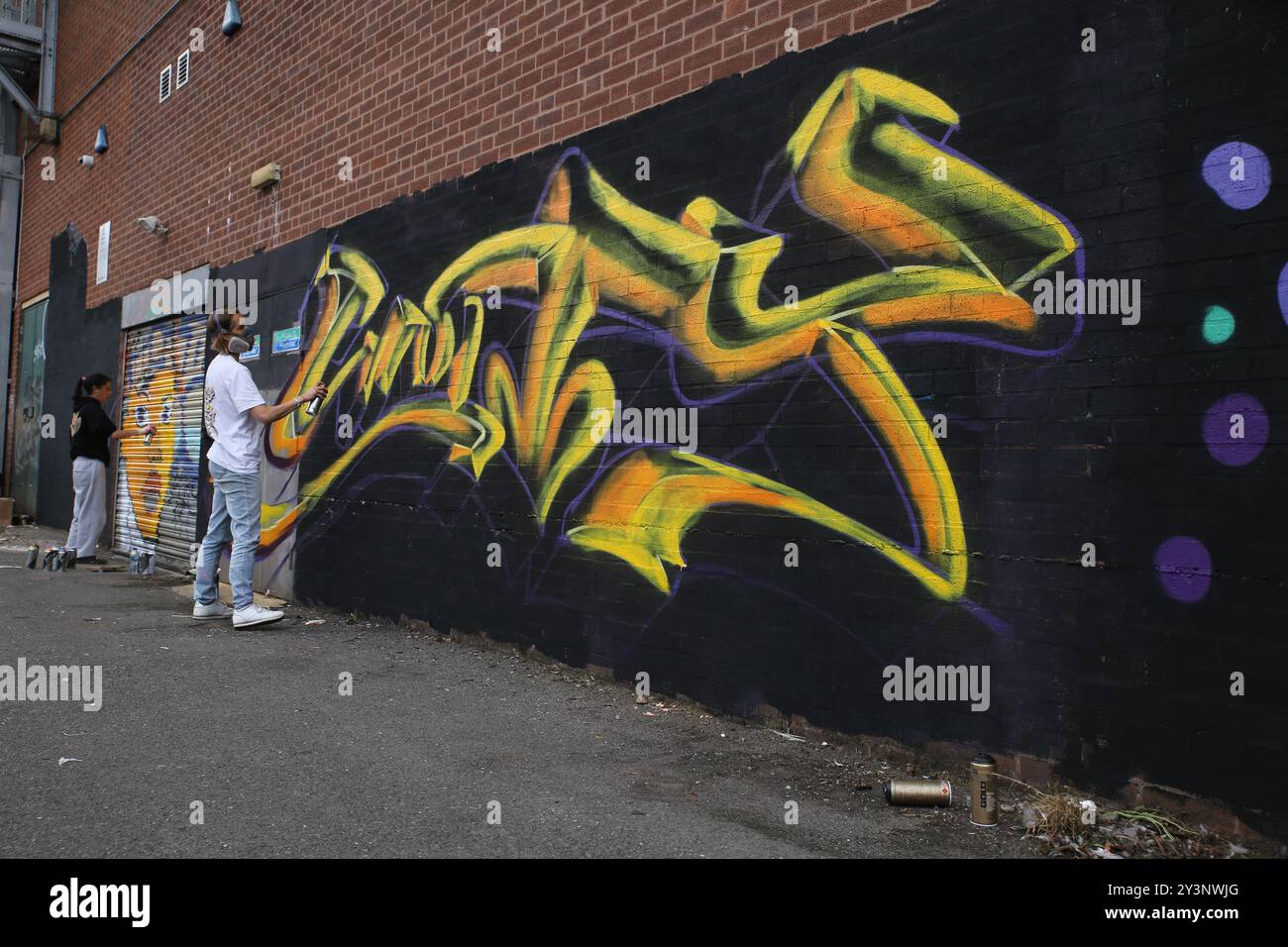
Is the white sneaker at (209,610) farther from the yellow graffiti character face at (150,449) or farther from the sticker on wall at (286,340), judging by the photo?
the yellow graffiti character face at (150,449)

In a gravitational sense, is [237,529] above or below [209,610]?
above

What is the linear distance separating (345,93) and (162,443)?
5.01 m

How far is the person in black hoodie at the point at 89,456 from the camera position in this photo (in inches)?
397

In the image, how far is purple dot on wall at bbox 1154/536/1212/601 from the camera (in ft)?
10.5

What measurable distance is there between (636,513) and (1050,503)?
2207 mm

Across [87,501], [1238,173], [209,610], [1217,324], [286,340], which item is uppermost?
[286,340]

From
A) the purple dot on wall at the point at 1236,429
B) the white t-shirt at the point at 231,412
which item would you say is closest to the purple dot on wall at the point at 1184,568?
the purple dot on wall at the point at 1236,429

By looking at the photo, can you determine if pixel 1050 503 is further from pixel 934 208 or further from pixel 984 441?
pixel 934 208

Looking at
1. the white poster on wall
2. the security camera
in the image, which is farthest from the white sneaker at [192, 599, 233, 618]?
the white poster on wall

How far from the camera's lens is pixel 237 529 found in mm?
6922

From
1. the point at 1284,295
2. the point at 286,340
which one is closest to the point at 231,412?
the point at 286,340

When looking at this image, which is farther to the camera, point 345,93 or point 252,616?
point 345,93

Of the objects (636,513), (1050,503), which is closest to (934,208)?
(1050,503)

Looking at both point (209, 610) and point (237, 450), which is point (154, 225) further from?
point (209, 610)
